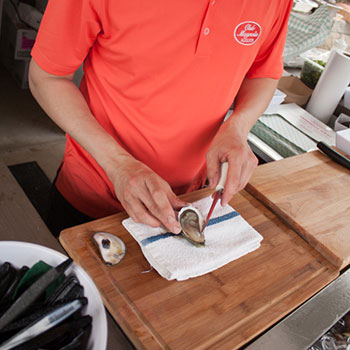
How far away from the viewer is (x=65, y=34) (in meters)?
0.83

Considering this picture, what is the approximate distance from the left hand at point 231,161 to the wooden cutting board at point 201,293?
179 mm

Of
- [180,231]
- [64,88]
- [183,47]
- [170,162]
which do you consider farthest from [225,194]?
[64,88]

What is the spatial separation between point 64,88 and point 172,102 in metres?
0.29

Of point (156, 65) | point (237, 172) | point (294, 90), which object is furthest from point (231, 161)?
point (294, 90)

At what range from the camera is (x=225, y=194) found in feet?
2.95

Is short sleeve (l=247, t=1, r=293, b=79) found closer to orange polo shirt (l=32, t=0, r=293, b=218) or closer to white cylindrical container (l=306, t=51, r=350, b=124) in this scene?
orange polo shirt (l=32, t=0, r=293, b=218)

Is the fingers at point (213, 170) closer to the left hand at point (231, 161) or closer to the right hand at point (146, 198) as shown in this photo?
the left hand at point (231, 161)

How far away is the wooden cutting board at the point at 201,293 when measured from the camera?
→ 685 mm

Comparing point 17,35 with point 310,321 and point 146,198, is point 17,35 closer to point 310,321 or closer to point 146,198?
point 146,198

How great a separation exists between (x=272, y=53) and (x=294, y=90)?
102 cm

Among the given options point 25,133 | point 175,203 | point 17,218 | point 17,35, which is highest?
point 175,203

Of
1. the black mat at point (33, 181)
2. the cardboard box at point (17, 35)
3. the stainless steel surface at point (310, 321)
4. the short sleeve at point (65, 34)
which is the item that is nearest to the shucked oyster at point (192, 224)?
the stainless steel surface at point (310, 321)

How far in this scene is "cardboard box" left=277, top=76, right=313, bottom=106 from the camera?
2012 mm

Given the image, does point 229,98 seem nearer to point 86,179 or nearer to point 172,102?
point 172,102
